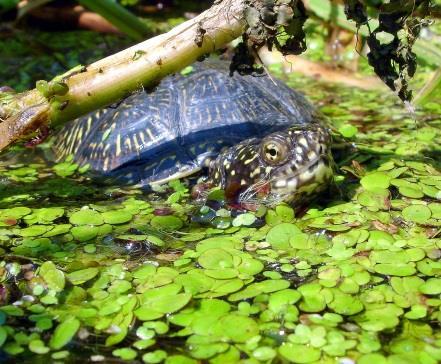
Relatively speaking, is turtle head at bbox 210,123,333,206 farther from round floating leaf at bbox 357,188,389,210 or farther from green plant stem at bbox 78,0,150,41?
green plant stem at bbox 78,0,150,41

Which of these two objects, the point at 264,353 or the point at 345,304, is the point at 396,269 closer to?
the point at 345,304

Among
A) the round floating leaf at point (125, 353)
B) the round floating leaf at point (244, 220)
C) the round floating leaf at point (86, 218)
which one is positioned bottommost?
the round floating leaf at point (125, 353)

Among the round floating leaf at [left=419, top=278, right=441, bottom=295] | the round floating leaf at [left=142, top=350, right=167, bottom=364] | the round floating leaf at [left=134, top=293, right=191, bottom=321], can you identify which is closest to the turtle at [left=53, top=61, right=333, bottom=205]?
the round floating leaf at [left=419, top=278, right=441, bottom=295]

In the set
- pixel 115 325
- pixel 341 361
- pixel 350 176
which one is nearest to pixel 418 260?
pixel 341 361

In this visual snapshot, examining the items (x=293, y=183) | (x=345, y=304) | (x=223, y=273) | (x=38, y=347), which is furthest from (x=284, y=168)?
(x=38, y=347)

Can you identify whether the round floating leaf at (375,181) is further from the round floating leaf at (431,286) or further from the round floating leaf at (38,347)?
the round floating leaf at (38,347)

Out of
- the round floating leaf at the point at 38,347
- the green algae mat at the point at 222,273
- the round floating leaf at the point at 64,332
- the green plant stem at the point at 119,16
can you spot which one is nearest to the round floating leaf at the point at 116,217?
the green algae mat at the point at 222,273
